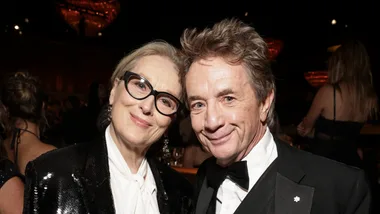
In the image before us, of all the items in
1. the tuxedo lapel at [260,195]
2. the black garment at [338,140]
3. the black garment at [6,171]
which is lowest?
the black garment at [338,140]

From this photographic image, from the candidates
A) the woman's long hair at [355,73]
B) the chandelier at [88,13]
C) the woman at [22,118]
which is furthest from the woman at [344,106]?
the chandelier at [88,13]

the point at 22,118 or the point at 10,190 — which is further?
the point at 22,118

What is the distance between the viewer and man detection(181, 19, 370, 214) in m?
1.51

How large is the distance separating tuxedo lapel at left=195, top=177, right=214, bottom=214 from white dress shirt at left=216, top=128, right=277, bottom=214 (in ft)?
0.22

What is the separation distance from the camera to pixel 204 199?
183cm

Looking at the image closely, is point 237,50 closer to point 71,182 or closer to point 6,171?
point 71,182

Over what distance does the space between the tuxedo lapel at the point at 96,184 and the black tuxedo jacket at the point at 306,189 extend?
552 mm

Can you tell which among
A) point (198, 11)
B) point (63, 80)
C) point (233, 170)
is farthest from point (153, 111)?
point (63, 80)

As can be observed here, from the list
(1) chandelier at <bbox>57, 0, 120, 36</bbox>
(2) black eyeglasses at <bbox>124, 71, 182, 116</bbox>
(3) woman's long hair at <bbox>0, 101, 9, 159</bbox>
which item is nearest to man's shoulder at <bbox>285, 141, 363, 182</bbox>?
(2) black eyeglasses at <bbox>124, 71, 182, 116</bbox>

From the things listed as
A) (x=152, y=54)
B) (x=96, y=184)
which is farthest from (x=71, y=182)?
(x=152, y=54)

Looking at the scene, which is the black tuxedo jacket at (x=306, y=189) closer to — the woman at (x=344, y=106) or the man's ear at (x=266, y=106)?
the man's ear at (x=266, y=106)

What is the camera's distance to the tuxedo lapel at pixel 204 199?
1.80 m

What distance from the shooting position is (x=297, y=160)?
163 cm

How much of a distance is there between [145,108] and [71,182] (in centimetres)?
44
